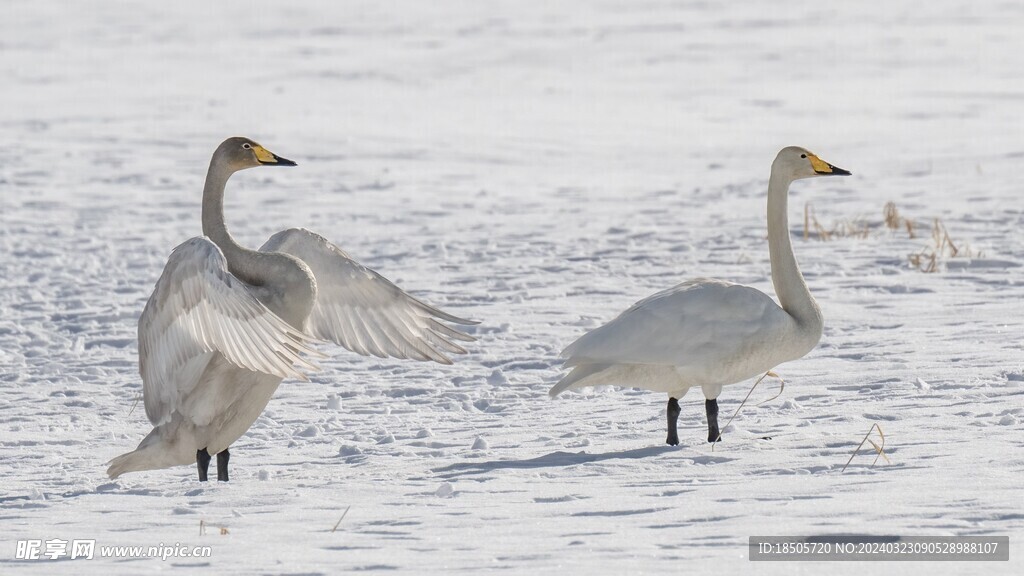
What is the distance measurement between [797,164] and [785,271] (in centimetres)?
61

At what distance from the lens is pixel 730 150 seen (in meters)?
16.8

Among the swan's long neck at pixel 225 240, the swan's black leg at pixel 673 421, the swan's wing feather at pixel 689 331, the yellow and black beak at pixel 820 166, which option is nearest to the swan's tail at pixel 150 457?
the swan's long neck at pixel 225 240

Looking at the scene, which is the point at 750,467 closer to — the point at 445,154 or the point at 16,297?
the point at 16,297

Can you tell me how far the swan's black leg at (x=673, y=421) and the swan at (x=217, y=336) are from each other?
975 mm

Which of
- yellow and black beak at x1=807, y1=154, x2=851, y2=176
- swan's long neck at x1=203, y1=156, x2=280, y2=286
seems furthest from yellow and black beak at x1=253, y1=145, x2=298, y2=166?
yellow and black beak at x1=807, y1=154, x2=851, y2=176

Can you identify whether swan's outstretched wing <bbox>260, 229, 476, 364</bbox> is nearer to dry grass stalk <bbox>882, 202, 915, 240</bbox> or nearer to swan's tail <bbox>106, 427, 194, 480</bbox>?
swan's tail <bbox>106, 427, 194, 480</bbox>

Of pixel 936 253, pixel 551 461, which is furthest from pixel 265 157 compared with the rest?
pixel 936 253

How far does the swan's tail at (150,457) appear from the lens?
564 cm

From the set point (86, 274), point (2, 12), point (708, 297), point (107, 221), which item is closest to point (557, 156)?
point (107, 221)

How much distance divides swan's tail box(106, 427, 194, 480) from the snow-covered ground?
84 millimetres

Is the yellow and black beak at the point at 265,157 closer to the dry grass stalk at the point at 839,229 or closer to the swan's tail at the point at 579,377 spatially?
the swan's tail at the point at 579,377

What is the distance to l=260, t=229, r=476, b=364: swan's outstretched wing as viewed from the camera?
6.58 meters

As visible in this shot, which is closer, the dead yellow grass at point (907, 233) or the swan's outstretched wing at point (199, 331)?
the swan's outstretched wing at point (199, 331)

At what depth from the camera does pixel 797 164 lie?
659cm
